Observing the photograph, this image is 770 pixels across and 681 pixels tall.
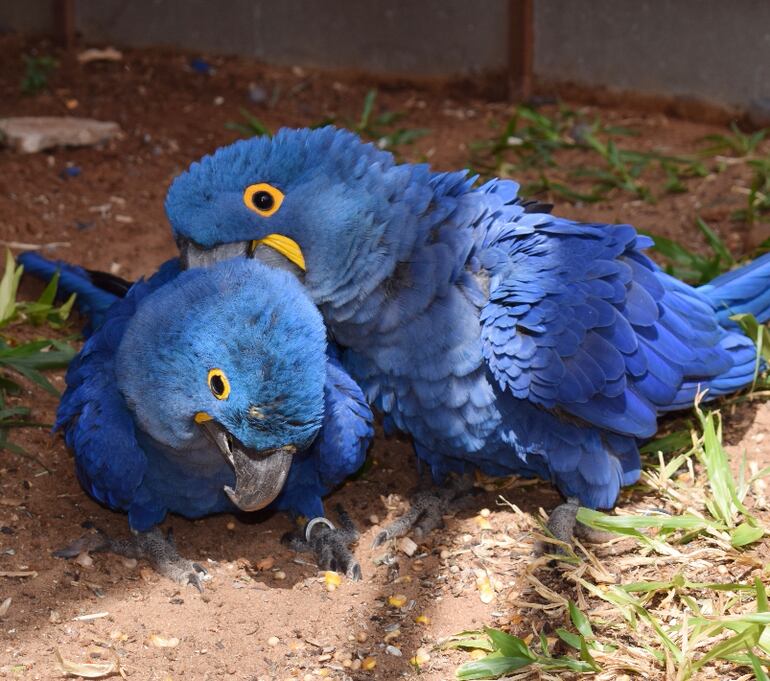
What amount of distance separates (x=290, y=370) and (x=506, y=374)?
838 millimetres

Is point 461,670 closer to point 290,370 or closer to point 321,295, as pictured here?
point 290,370

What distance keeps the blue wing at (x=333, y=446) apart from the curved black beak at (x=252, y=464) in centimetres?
42

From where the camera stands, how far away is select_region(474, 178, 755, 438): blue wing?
11.7 feet

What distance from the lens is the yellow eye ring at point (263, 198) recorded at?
141 inches

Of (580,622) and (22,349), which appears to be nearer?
(580,622)

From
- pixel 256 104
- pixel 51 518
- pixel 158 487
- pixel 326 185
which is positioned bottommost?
pixel 51 518

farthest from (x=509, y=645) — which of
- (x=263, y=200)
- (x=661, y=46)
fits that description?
(x=661, y=46)

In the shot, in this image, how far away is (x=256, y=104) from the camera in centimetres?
702

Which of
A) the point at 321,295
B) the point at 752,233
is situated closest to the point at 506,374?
the point at 321,295

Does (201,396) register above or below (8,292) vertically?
above

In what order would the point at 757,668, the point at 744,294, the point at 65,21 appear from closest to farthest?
the point at 757,668 < the point at 744,294 < the point at 65,21

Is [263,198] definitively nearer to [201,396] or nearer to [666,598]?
[201,396]

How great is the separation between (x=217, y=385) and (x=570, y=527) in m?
1.42

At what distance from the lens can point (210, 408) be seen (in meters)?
3.18
